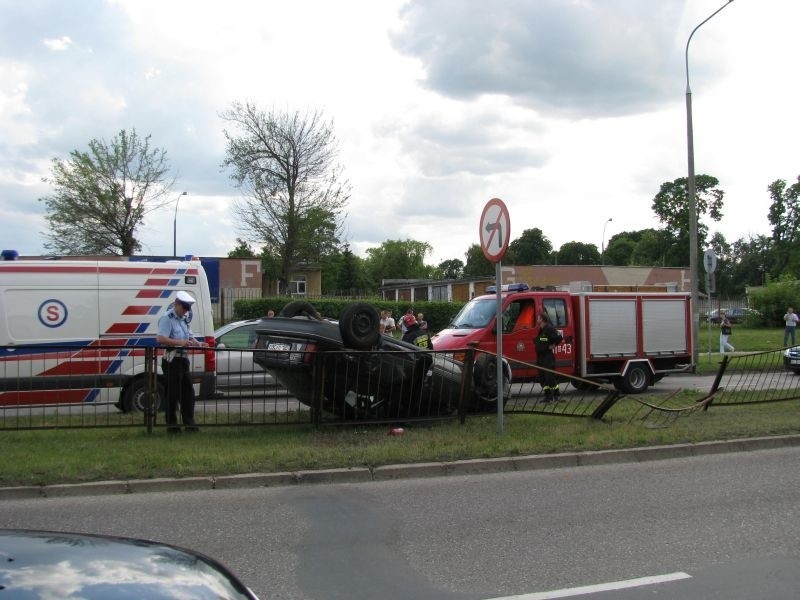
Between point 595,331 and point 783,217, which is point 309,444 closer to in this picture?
point 595,331

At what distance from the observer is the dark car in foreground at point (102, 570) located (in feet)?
7.19

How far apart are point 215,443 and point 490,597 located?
482 cm

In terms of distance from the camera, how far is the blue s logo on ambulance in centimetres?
1016

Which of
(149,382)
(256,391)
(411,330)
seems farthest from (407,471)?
(411,330)

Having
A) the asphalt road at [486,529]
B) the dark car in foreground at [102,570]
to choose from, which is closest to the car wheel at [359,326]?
the asphalt road at [486,529]

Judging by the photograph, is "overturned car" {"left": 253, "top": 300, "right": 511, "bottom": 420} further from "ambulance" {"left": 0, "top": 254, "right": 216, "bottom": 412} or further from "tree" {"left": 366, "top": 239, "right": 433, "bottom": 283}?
"tree" {"left": 366, "top": 239, "right": 433, "bottom": 283}

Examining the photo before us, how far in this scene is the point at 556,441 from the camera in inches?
331

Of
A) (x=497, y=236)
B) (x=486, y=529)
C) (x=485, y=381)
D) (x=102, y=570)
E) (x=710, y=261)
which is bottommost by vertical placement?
(x=486, y=529)

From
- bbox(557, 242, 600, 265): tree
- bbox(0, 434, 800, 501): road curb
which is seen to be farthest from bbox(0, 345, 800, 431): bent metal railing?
bbox(557, 242, 600, 265): tree

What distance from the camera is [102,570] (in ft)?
7.72

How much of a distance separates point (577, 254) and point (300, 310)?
116m

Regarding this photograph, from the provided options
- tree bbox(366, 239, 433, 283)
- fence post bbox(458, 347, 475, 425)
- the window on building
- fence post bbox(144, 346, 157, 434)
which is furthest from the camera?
tree bbox(366, 239, 433, 283)

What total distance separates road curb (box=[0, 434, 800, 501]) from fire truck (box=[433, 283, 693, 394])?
487 centimetres

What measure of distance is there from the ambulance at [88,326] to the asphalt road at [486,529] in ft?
10.1
